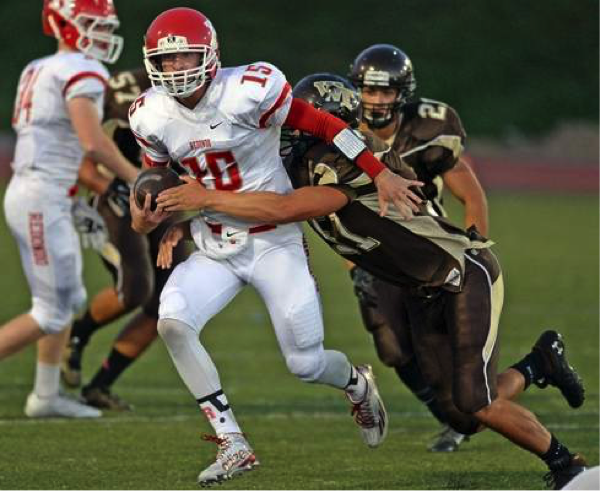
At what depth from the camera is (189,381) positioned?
4297mm

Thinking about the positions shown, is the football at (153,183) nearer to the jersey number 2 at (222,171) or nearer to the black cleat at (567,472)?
the jersey number 2 at (222,171)

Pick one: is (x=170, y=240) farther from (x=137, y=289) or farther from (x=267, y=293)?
(x=137, y=289)

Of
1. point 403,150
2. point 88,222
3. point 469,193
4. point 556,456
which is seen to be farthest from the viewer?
point 88,222

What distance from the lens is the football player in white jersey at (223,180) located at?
4.23 metres

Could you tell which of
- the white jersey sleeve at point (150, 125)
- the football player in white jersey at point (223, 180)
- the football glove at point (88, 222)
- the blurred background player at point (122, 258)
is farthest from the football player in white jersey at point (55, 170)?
the football player in white jersey at point (223, 180)

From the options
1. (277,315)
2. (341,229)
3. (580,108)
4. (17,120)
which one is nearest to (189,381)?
(277,315)

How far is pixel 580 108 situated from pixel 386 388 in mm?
20981

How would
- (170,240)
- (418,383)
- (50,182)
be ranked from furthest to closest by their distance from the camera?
1. (50,182)
2. (418,383)
3. (170,240)

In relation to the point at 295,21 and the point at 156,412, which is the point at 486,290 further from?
the point at 295,21

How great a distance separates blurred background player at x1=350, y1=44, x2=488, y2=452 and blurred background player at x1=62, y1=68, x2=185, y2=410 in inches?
46.4

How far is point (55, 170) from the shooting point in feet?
19.3

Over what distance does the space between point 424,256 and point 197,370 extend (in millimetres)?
785

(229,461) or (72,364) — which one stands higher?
(229,461)

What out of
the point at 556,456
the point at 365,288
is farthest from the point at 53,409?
the point at 556,456
